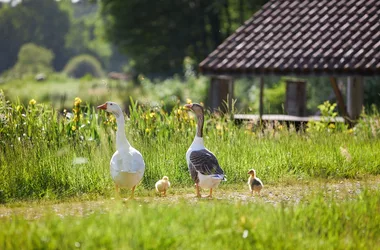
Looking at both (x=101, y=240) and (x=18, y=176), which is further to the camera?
(x=18, y=176)

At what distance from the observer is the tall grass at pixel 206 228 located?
7094 millimetres

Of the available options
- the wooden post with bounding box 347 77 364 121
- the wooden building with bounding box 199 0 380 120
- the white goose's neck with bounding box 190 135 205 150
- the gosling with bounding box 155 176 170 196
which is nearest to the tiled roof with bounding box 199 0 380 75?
the wooden building with bounding box 199 0 380 120

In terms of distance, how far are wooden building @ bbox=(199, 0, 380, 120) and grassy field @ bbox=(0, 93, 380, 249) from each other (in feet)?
8.01

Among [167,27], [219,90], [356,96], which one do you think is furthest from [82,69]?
[356,96]

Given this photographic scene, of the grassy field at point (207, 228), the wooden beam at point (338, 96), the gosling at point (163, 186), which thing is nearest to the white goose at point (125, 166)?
the gosling at point (163, 186)

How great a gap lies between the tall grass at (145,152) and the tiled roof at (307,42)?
180 inches

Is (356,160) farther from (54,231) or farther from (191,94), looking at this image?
(191,94)

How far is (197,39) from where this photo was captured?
46000 mm

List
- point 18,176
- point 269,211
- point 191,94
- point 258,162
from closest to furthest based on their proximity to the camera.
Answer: point 269,211 < point 18,176 < point 258,162 < point 191,94

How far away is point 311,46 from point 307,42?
219 mm

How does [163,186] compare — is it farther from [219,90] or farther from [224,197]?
[219,90]

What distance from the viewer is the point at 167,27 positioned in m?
44.8

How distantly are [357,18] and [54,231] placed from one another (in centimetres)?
1523

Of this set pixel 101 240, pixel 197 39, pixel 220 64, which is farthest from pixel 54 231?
pixel 197 39
